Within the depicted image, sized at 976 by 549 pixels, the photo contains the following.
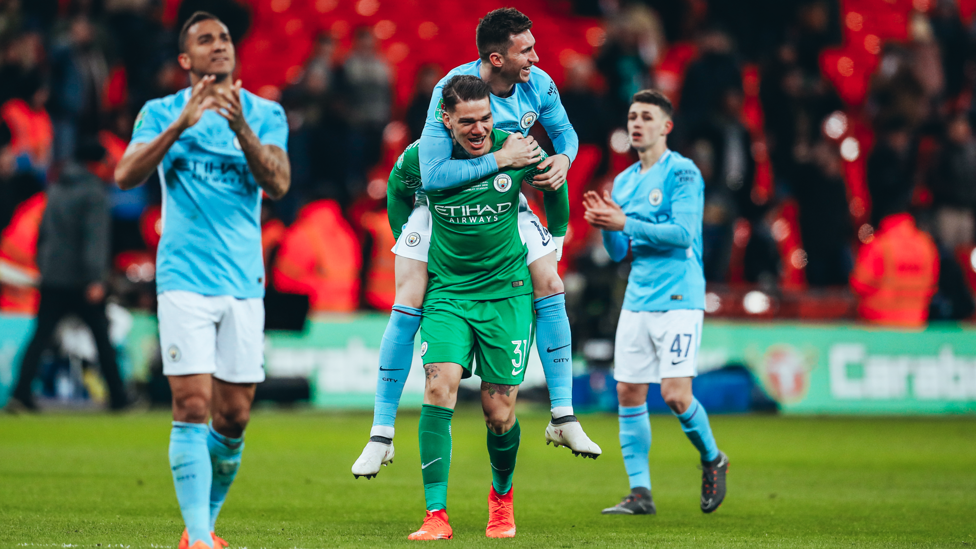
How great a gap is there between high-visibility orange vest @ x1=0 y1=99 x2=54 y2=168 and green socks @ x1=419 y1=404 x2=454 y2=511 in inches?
451

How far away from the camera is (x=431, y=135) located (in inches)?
245

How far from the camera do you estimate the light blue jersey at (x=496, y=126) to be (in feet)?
20.2

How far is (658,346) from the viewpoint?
7.97m

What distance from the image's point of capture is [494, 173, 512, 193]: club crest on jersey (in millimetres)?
6281

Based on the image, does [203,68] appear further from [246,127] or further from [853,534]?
[853,534]

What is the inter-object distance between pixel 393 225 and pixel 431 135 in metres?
0.76

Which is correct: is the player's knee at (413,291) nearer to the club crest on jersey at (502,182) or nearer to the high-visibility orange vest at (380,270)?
the club crest on jersey at (502,182)

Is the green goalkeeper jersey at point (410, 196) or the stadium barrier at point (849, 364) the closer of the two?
the green goalkeeper jersey at point (410, 196)

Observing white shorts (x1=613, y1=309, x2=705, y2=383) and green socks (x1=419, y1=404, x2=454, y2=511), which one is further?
white shorts (x1=613, y1=309, x2=705, y2=383)

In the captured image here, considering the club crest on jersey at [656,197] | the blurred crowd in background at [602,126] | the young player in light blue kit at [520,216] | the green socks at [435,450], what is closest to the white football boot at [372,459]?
the young player in light blue kit at [520,216]

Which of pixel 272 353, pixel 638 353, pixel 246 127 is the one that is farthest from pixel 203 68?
pixel 272 353

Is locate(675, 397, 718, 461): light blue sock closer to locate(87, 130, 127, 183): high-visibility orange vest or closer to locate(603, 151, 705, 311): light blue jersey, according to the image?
locate(603, 151, 705, 311): light blue jersey

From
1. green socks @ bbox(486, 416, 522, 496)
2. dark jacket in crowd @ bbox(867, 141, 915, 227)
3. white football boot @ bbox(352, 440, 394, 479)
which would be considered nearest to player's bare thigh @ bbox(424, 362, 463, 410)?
white football boot @ bbox(352, 440, 394, 479)

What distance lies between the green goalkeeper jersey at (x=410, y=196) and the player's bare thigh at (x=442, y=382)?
0.91 meters
